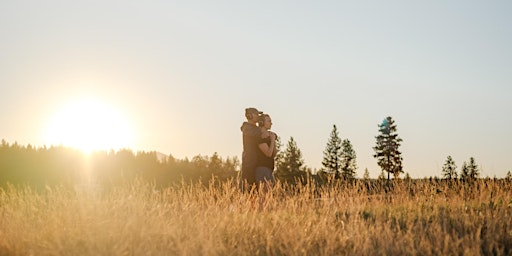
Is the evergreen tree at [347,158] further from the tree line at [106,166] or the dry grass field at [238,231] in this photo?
the dry grass field at [238,231]

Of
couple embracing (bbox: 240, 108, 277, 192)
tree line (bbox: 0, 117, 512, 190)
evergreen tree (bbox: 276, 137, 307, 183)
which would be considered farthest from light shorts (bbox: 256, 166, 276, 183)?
evergreen tree (bbox: 276, 137, 307, 183)

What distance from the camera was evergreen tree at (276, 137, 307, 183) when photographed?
186ft

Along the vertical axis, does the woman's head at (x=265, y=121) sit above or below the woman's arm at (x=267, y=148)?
above

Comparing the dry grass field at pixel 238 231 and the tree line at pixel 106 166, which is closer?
the dry grass field at pixel 238 231

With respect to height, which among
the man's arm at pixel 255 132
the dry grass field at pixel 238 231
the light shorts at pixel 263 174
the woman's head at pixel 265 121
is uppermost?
the woman's head at pixel 265 121

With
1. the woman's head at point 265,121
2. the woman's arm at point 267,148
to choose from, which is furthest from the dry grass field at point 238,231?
the woman's head at point 265,121

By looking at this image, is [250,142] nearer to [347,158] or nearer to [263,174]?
[263,174]

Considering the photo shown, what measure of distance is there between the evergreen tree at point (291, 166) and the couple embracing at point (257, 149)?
45280 mm

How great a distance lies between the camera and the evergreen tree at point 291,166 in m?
56.8

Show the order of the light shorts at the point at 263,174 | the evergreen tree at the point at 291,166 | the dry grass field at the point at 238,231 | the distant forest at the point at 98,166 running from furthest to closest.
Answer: the evergreen tree at the point at 291,166 → the distant forest at the point at 98,166 → the light shorts at the point at 263,174 → the dry grass field at the point at 238,231

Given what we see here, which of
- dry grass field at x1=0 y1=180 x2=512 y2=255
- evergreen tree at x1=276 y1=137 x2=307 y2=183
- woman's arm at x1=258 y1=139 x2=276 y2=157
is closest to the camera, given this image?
dry grass field at x1=0 y1=180 x2=512 y2=255

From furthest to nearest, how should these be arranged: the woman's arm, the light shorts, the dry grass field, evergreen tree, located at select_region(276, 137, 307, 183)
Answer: evergreen tree, located at select_region(276, 137, 307, 183) → the light shorts → the woman's arm → the dry grass field

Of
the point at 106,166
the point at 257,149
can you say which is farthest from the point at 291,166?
the point at 257,149

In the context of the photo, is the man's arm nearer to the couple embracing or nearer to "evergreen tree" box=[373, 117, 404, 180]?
the couple embracing
